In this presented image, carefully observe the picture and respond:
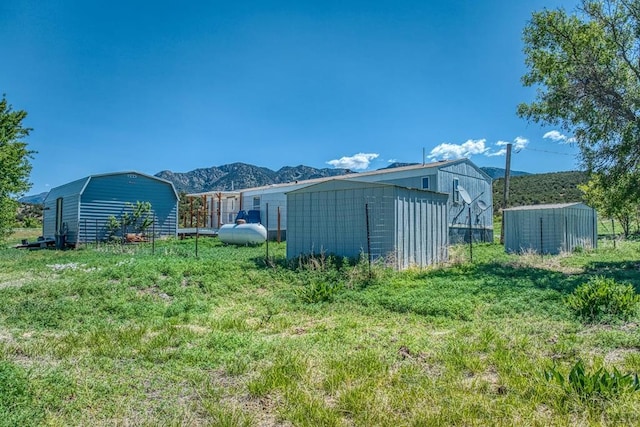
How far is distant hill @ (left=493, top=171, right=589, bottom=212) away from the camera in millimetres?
38031

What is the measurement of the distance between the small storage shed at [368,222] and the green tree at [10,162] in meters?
12.8

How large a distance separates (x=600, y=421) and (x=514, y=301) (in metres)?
3.50

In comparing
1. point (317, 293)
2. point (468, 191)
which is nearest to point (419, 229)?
point (317, 293)

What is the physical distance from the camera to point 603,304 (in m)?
5.01

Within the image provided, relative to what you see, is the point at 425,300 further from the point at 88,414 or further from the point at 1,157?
the point at 1,157

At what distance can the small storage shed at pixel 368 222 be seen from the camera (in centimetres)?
931

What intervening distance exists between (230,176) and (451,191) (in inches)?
2776

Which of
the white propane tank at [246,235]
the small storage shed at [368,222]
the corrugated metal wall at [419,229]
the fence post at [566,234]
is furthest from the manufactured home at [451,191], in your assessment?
the small storage shed at [368,222]

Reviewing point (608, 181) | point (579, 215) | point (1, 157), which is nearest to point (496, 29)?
point (608, 181)

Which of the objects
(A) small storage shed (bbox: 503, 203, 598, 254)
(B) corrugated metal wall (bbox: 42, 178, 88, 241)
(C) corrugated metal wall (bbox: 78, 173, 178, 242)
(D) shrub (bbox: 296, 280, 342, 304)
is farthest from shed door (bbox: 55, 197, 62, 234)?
(A) small storage shed (bbox: 503, 203, 598, 254)

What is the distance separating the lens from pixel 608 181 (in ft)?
36.3

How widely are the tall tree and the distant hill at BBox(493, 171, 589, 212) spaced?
26.2 meters

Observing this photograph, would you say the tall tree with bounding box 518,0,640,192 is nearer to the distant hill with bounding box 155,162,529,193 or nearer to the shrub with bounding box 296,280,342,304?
the shrub with bounding box 296,280,342,304

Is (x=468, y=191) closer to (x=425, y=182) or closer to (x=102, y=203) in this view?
(x=425, y=182)
